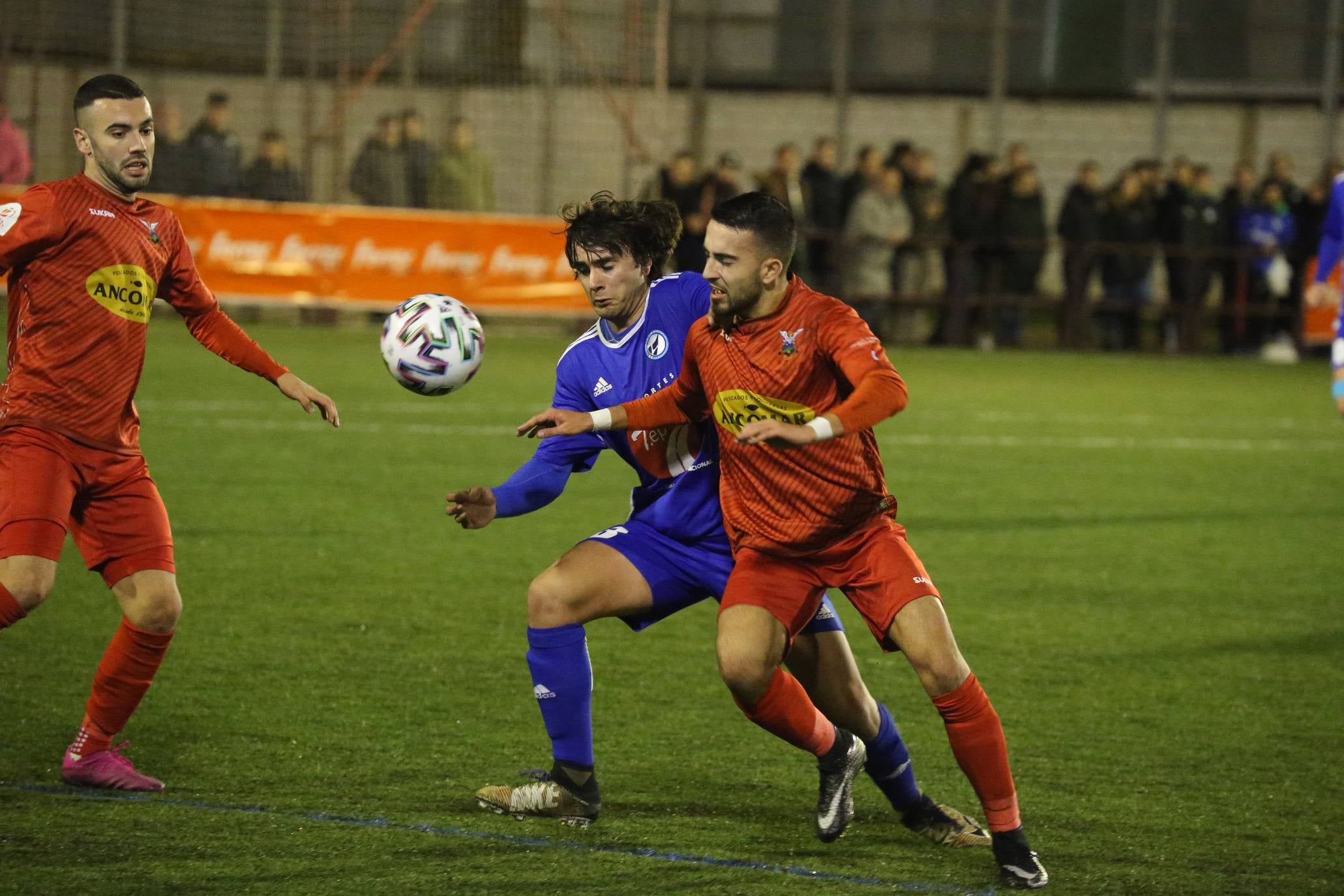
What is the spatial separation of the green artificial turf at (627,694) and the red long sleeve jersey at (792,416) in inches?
33.1

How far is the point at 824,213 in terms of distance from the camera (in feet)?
63.7

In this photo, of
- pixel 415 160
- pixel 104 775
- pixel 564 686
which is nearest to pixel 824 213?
pixel 415 160

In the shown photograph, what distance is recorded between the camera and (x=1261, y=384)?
1744cm

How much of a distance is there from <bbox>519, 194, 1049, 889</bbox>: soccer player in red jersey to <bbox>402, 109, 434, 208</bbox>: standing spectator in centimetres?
1460

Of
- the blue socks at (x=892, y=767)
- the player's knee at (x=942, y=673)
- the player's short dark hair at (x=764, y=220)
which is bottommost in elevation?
the blue socks at (x=892, y=767)

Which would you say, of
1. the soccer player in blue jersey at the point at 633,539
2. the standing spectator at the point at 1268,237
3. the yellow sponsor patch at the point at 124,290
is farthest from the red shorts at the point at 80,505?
the standing spectator at the point at 1268,237

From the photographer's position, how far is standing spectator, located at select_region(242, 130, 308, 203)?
Answer: 719 inches

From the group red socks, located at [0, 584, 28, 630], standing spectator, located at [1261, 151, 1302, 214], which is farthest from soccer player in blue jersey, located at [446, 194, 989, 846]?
standing spectator, located at [1261, 151, 1302, 214]

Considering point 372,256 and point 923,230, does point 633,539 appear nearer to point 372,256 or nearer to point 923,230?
point 372,256

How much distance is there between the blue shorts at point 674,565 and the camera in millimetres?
4793

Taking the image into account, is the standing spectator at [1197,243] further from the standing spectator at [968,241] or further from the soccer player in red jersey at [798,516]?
the soccer player in red jersey at [798,516]

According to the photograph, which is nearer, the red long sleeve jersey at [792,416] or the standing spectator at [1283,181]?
the red long sleeve jersey at [792,416]

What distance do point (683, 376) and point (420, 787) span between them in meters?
1.38

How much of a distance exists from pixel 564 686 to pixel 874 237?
14.9 meters
